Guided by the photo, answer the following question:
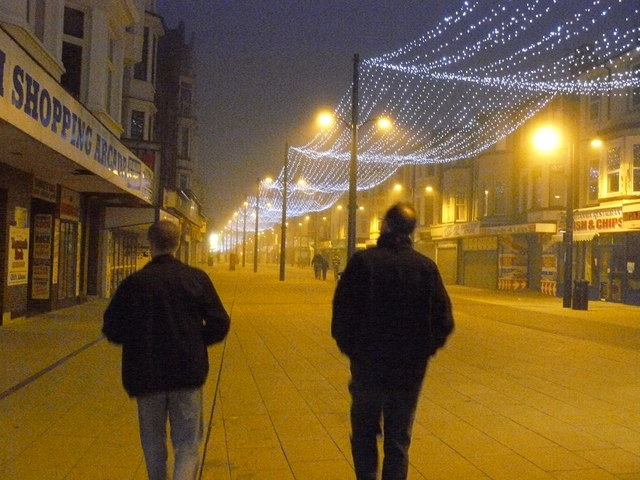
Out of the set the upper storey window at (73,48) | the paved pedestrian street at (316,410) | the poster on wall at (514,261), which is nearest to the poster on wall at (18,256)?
the paved pedestrian street at (316,410)

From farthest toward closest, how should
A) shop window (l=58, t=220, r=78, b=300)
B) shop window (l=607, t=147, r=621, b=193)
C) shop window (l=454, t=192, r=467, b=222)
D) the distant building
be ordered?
shop window (l=454, t=192, r=467, b=222) → shop window (l=607, t=147, r=621, b=193) → the distant building → shop window (l=58, t=220, r=78, b=300)

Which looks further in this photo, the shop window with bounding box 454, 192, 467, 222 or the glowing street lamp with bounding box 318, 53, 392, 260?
the shop window with bounding box 454, 192, 467, 222

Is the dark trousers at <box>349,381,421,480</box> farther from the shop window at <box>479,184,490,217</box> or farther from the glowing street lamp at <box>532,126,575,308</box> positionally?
the shop window at <box>479,184,490,217</box>

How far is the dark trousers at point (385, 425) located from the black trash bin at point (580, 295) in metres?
19.3

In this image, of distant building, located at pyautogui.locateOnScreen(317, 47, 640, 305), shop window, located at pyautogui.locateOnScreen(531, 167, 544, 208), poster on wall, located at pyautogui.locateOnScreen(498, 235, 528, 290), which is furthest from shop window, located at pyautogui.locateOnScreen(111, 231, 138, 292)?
shop window, located at pyautogui.locateOnScreen(531, 167, 544, 208)

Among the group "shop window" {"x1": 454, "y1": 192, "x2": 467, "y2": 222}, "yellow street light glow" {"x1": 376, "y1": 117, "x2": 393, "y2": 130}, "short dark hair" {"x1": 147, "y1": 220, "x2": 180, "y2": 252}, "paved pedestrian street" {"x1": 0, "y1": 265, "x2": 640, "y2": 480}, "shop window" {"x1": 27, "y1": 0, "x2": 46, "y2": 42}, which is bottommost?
"paved pedestrian street" {"x1": 0, "y1": 265, "x2": 640, "y2": 480}

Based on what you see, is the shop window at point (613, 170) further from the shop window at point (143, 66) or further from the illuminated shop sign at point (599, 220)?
the shop window at point (143, 66)

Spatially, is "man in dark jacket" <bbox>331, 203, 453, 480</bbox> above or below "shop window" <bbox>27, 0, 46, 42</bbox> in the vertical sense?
below

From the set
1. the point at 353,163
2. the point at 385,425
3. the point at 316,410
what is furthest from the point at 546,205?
the point at 385,425

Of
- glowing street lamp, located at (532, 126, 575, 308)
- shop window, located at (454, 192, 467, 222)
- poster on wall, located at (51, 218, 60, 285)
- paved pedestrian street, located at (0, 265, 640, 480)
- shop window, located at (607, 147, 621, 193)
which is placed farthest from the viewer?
shop window, located at (454, 192, 467, 222)

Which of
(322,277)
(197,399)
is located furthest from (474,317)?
(322,277)

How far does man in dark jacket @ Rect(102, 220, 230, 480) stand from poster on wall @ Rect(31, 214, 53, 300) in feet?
43.4

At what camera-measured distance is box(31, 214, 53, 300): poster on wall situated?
16.2 m

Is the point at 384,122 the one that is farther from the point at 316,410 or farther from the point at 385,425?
the point at 385,425
